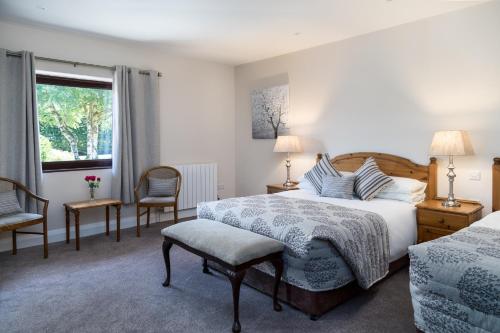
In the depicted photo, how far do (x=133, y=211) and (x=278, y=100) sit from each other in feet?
8.98

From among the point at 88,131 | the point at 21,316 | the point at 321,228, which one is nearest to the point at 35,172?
the point at 88,131

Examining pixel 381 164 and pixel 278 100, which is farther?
pixel 278 100

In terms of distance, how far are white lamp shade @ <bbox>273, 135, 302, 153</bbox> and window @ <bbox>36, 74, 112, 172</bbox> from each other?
2.39m

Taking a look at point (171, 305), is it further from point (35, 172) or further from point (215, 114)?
point (215, 114)

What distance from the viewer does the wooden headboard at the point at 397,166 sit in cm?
366

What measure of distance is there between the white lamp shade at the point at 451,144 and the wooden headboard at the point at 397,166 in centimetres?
39

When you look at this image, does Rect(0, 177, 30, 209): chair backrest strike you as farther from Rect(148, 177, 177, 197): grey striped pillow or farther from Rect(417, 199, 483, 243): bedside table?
Rect(417, 199, 483, 243): bedside table

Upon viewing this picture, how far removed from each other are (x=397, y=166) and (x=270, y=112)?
2213mm

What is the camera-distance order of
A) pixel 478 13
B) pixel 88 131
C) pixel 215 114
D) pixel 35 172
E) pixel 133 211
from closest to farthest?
pixel 478 13 < pixel 35 172 < pixel 88 131 < pixel 133 211 < pixel 215 114

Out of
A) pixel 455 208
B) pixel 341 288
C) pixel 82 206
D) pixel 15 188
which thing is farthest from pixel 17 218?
pixel 455 208

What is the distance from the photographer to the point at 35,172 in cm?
396

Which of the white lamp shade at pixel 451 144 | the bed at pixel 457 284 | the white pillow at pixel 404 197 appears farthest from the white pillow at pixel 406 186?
the bed at pixel 457 284

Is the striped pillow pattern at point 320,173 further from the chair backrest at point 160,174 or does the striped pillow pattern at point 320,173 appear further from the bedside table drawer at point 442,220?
the chair backrest at point 160,174

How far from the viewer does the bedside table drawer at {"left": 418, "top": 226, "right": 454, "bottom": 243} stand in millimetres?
3156
